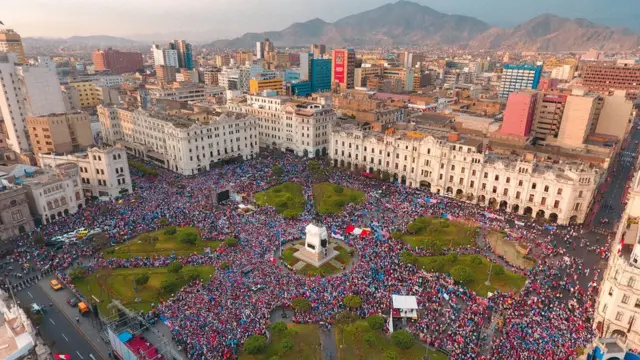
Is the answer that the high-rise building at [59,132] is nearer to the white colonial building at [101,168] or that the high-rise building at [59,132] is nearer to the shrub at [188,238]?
the white colonial building at [101,168]

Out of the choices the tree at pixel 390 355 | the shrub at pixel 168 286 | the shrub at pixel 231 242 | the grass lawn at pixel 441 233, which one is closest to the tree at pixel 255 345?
the tree at pixel 390 355

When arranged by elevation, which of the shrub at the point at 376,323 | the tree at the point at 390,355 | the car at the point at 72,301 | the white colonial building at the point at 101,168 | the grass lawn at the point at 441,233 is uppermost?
the white colonial building at the point at 101,168

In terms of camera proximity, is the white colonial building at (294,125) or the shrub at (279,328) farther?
the white colonial building at (294,125)

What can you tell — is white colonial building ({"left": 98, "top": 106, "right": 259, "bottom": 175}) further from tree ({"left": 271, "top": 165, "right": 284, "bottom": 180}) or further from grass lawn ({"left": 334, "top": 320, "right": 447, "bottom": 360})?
grass lawn ({"left": 334, "top": 320, "right": 447, "bottom": 360})

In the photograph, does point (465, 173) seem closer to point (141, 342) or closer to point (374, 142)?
point (374, 142)

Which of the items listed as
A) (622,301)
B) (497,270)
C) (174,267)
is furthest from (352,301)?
(622,301)

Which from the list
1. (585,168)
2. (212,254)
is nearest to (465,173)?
(585,168)
